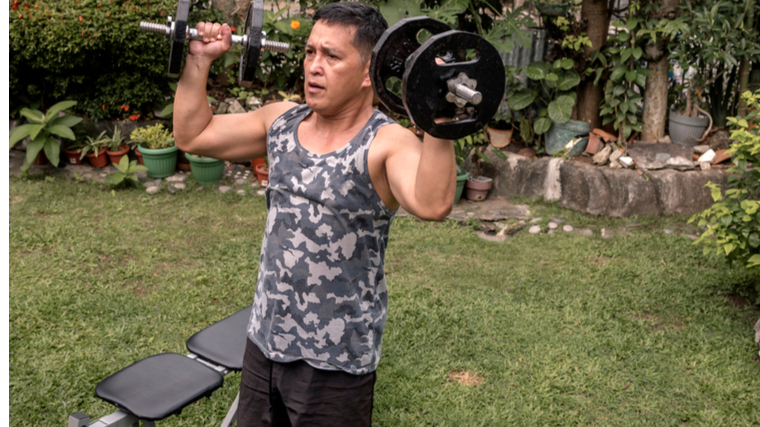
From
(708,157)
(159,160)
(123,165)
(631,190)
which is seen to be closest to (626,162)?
(631,190)

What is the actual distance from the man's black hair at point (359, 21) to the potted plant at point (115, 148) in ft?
16.8

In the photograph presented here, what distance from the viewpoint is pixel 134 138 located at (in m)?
6.21

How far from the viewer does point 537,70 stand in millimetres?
6160

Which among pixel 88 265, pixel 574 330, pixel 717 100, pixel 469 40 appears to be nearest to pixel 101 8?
pixel 88 265

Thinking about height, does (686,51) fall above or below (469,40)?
above

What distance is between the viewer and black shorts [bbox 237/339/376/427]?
6.35 feet

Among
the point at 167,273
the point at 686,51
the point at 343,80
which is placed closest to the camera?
the point at 343,80

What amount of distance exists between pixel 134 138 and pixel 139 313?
106 inches

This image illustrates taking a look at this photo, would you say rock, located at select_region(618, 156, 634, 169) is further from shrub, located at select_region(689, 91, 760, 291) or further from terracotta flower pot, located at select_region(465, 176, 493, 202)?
shrub, located at select_region(689, 91, 760, 291)

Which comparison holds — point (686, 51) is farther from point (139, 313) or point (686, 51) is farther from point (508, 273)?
point (139, 313)

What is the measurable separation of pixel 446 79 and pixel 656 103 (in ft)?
18.2

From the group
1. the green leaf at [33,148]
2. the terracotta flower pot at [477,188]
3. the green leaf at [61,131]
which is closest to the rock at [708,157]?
the terracotta flower pot at [477,188]

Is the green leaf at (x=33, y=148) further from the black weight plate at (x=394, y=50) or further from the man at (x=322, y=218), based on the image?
the black weight plate at (x=394, y=50)

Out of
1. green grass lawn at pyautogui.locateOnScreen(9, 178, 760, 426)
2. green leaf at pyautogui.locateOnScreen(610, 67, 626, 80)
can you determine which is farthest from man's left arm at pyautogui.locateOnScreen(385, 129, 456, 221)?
green leaf at pyautogui.locateOnScreen(610, 67, 626, 80)
